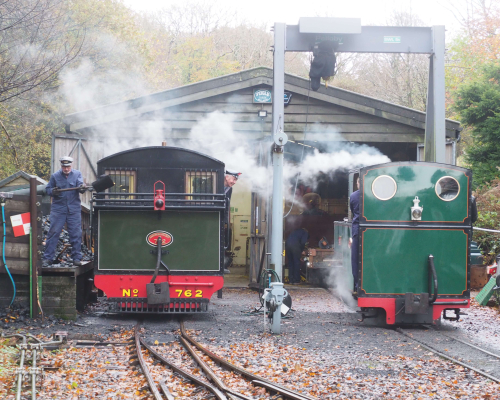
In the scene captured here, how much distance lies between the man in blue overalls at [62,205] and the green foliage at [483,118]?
38.4 feet

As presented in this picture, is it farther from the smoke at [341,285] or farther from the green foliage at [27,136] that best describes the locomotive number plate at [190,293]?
the green foliage at [27,136]

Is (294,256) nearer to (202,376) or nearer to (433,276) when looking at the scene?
(433,276)

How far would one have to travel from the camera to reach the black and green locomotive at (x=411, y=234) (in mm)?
8133

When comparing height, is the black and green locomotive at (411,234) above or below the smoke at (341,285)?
above

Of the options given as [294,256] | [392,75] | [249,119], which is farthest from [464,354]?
[392,75]

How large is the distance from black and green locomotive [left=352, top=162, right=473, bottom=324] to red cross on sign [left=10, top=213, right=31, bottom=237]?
4.59m

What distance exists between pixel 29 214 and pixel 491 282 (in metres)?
7.36

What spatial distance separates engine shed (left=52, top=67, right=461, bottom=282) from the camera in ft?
41.3

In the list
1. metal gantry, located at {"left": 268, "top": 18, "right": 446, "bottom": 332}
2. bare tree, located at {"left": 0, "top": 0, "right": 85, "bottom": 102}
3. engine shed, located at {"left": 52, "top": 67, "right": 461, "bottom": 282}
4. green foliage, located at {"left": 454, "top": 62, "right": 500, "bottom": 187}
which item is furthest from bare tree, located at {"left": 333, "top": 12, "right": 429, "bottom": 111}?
bare tree, located at {"left": 0, "top": 0, "right": 85, "bottom": 102}

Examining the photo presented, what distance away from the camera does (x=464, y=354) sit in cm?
660

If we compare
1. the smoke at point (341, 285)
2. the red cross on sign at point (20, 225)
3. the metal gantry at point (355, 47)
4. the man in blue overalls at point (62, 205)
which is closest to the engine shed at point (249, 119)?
the smoke at point (341, 285)

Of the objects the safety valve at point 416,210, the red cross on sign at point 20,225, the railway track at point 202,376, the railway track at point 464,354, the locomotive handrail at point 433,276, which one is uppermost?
the safety valve at point 416,210

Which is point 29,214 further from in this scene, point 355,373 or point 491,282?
point 491,282

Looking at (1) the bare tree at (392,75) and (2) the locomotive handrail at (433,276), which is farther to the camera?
(1) the bare tree at (392,75)
